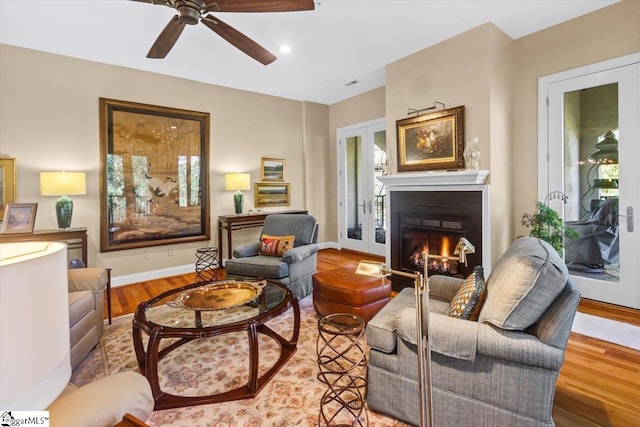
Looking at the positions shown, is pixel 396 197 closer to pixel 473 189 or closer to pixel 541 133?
pixel 473 189

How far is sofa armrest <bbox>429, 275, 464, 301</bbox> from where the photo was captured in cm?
239

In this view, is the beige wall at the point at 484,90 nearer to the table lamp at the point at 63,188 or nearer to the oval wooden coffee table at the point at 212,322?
the oval wooden coffee table at the point at 212,322

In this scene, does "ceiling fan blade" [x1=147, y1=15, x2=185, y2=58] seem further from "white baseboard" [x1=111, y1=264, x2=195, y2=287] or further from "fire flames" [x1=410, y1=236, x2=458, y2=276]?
"fire flames" [x1=410, y1=236, x2=458, y2=276]

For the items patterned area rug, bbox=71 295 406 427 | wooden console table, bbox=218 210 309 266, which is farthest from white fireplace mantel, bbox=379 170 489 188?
wooden console table, bbox=218 210 309 266

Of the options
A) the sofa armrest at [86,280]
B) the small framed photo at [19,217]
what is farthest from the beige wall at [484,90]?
the small framed photo at [19,217]

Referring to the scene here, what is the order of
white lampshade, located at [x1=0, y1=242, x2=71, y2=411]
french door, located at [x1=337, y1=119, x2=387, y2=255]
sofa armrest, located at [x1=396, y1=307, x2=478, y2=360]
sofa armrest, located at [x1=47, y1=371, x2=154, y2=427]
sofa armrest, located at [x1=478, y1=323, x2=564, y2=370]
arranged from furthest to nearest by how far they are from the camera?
french door, located at [x1=337, y1=119, x2=387, y2=255]
sofa armrest, located at [x1=396, y1=307, x2=478, y2=360]
sofa armrest, located at [x1=478, y1=323, x2=564, y2=370]
sofa armrest, located at [x1=47, y1=371, x2=154, y2=427]
white lampshade, located at [x1=0, y1=242, x2=71, y2=411]

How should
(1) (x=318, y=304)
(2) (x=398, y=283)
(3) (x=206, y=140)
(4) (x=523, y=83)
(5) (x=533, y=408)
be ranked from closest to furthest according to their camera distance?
(5) (x=533, y=408) → (1) (x=318, y=304) → (4) (x=523, y=83) → (2) (x=398, y=283) → (3) (x=206, y=140)

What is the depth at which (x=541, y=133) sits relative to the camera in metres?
3.72

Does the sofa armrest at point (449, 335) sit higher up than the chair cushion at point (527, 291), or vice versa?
the chair cushion at point (527, 291)

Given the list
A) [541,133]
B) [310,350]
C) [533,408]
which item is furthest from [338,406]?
[541,133]

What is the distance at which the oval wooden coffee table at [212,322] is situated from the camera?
1920 mm

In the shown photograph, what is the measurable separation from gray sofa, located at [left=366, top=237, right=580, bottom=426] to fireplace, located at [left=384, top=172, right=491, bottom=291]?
73.1 inches

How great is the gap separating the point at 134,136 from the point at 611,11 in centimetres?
590

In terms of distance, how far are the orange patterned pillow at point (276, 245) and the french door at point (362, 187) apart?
243cm
